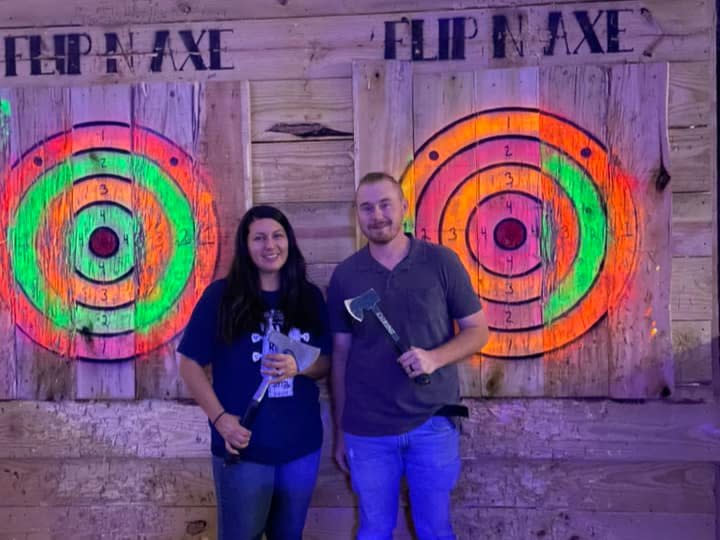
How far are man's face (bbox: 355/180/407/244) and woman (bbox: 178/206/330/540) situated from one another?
33cm

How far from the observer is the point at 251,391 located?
2721mm

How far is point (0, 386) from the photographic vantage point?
353 cm

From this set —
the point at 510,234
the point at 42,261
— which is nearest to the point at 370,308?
the point at 510,234

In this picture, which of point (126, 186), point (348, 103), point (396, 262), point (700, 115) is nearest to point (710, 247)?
point (700, 115)

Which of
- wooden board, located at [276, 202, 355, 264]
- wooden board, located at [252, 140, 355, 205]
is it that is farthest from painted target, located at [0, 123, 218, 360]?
wooden board, located at [276, 202, 355, 264]

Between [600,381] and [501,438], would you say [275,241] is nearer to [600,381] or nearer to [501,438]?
[501,438]

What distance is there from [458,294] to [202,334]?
994 millimetres

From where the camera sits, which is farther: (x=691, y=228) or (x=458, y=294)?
(x=691, y=228)

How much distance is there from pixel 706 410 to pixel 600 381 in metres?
0.48

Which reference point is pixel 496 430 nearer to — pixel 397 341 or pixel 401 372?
pixel 401 372

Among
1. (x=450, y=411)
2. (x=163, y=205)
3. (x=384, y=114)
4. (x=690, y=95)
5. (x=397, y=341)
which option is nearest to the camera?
(x=397, y=341)

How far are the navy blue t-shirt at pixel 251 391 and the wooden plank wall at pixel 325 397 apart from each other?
0.64 metres

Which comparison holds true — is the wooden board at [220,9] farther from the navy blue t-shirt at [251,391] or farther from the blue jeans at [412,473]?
the blue jeans at [412,473]

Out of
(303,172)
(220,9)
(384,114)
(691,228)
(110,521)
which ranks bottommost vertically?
(110,521)
